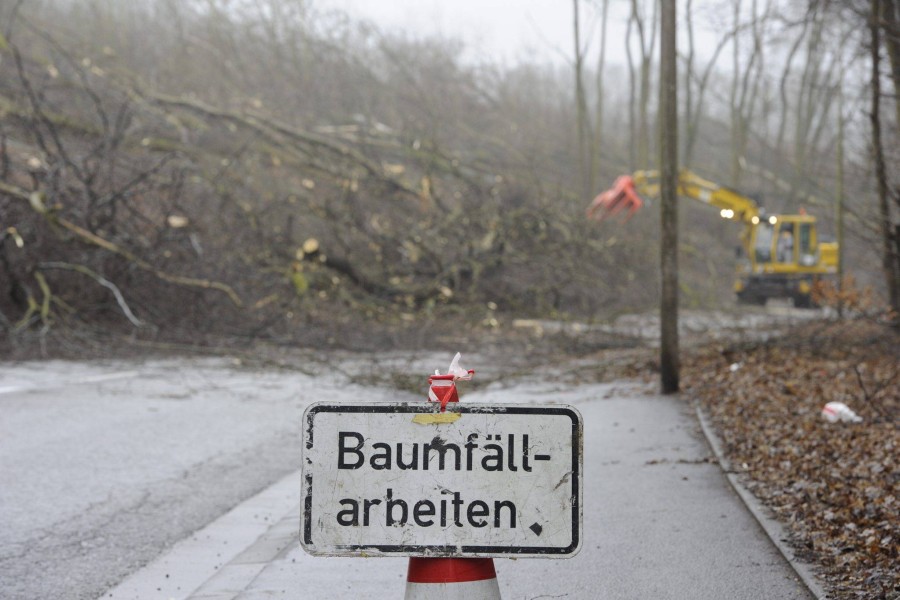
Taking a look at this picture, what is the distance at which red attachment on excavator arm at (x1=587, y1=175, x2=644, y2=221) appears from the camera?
89.1ft

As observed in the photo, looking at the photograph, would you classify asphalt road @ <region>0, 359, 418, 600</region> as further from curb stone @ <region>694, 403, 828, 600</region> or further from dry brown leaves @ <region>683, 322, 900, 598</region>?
dry brown leaves @ <region>683, 322, 900, 598</region>

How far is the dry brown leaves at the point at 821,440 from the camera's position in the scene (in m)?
5.66

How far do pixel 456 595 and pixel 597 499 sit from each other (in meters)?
4.16

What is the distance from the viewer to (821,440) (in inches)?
349

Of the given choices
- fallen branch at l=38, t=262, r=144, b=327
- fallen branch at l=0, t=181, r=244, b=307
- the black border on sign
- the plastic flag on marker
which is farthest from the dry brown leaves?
fallen branch at l=38, t=262, r=144, b=327

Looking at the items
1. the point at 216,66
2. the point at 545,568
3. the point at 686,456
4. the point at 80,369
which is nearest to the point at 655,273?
the point at 216,66

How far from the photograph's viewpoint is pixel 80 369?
1420cm

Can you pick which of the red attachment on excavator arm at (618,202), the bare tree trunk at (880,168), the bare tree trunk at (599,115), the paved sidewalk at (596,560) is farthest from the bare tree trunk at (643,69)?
the paved sidewalk at (596,560)

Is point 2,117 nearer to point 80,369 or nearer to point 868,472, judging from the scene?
point 80,369

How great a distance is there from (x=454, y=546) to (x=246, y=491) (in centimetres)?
486

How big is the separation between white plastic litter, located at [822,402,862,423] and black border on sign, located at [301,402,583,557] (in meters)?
7.01

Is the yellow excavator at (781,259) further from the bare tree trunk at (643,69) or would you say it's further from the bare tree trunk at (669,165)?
the bare tree trunk at (669,165)

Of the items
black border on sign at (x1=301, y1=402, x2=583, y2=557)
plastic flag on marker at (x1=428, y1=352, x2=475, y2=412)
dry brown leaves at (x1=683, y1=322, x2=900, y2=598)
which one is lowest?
dry brown leaves at (x1=683, y1=322, x2=900, y2=598)

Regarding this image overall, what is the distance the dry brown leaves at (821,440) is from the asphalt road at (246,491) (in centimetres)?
29
